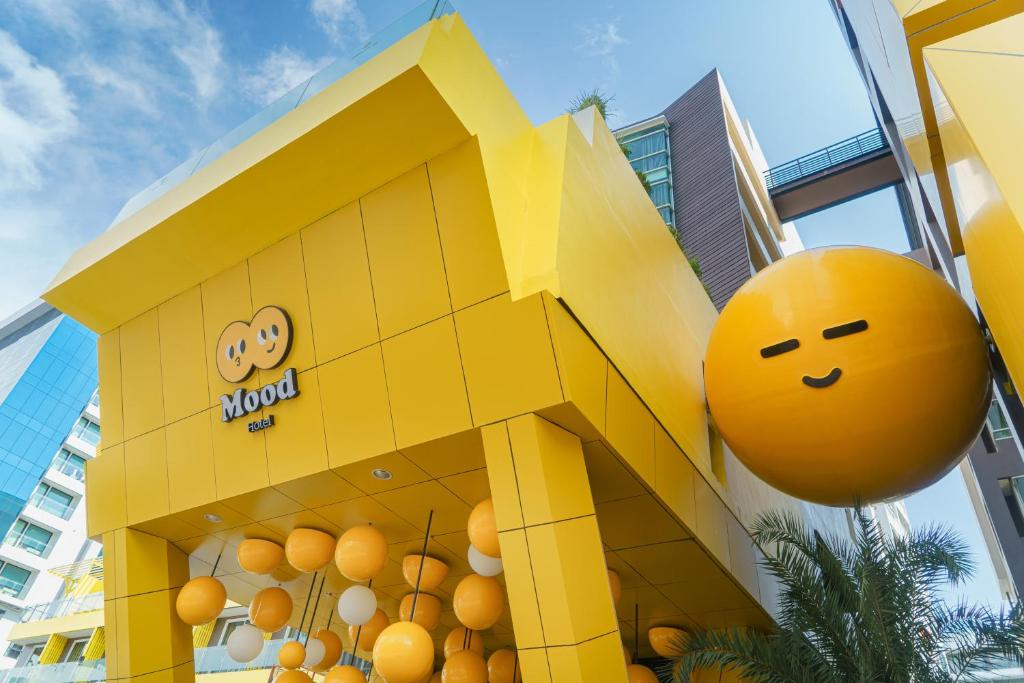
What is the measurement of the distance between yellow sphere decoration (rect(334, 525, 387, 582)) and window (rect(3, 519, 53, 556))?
40970mm

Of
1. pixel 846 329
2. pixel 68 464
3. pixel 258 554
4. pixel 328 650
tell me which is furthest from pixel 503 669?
pixel 68 464

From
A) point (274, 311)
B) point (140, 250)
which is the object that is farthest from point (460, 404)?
point (140, 250)

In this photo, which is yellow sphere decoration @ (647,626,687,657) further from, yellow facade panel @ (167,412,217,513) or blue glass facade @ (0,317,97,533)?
blue glass facade @ (0,317,97,533)

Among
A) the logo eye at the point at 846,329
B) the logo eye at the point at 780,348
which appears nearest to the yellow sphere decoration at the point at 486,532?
the logo eye at the point at 780,348

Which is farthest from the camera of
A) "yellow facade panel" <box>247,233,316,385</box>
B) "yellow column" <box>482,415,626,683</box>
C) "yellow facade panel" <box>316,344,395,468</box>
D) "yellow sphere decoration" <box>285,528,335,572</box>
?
"yellow sphere decoration" <box>285,528,335,572</box>

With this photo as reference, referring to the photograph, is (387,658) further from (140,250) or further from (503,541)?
(140,250)

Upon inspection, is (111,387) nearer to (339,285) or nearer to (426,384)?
(339,285)

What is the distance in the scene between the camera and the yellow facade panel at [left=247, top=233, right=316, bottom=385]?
27.2 ft

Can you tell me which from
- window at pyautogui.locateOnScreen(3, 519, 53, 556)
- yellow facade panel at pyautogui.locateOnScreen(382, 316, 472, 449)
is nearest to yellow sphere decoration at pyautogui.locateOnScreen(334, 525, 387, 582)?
yellow facade panel at pyautogui.locateOnScreen(382, 316, 472, 449)

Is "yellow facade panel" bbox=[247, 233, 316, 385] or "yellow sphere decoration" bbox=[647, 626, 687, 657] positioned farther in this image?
"yellow sphere decoration" bbox=[647, 626, 687, 657]

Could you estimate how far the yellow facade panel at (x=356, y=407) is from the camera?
7.73 metres

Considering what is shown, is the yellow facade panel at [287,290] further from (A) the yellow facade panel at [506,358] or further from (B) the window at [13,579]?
(B) the window at [13,579]

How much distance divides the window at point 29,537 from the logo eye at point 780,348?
45.4m

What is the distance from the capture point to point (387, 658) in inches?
297
